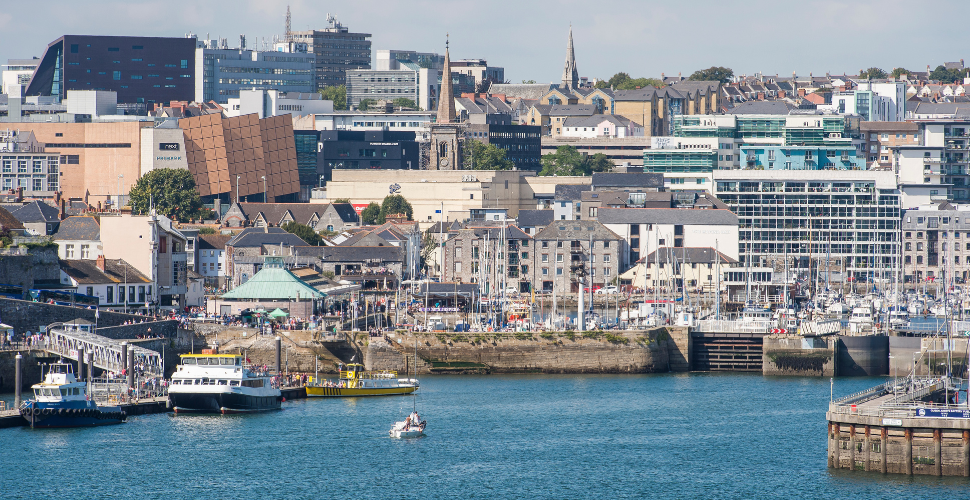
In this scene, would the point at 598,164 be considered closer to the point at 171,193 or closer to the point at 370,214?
the point at 370,214

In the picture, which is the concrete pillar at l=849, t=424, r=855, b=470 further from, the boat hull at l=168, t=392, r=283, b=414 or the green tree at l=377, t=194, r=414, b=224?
the green tree at l=377, t=194, r=414, b=224

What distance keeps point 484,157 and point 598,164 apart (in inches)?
527

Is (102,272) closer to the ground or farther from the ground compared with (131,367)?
farther from the ground

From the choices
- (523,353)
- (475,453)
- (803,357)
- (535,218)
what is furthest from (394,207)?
(475,453)

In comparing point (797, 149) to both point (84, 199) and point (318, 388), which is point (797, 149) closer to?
point (84, 199)

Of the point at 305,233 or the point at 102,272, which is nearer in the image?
the point at 102,272

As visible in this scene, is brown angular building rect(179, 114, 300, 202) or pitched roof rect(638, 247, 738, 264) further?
brown angular building rect(179, 114, 300, 202)

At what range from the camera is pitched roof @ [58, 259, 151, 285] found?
262 feet

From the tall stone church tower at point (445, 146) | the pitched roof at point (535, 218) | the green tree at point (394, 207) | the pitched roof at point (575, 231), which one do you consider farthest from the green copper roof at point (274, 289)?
the tall stone church tower at point (445, 146)

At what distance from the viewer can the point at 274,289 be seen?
3428 inches

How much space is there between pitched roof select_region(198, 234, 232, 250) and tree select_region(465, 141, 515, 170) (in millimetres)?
64282

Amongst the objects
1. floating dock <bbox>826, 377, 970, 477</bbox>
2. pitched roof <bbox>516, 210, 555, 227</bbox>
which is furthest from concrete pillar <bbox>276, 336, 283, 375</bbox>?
pitched roof <bbox>516, 210, 555, 227</bbox>

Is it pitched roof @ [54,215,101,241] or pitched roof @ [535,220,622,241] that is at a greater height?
pitched roof @ [535,220,622,241]

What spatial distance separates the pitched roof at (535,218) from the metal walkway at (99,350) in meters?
71.7
